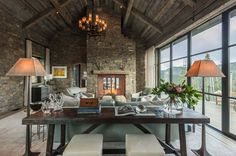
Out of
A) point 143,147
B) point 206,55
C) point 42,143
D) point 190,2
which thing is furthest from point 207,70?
point 42,143

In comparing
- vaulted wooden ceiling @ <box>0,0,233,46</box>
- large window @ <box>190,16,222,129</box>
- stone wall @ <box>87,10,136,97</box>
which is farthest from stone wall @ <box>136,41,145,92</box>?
large window @ <box>190,16,222,129</box>

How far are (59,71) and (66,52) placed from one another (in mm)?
1198

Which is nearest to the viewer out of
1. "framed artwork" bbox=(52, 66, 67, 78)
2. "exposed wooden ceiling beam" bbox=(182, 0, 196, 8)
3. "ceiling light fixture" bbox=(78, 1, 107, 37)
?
"exposed wooden ceiling beam" bbox=(182, 0, 196, 8)

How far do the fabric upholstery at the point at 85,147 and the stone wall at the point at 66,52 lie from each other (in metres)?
8.18

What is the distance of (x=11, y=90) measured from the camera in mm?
6418

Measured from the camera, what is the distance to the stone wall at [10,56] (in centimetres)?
584

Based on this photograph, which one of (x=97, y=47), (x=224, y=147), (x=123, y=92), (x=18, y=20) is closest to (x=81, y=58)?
(x=97, y=47)

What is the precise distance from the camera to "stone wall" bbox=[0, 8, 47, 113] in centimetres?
584

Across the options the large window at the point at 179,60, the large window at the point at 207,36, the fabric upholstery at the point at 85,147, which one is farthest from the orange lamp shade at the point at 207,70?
the large window at the point at 179,60

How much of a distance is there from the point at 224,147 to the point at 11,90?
6.86 metres

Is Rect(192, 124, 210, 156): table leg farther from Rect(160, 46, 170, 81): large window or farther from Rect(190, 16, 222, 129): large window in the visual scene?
Rect(160, 46, 170, 81): large window

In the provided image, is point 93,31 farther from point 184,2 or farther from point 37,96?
point 37,96

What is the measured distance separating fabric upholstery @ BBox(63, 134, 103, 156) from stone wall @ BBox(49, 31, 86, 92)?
322 inches

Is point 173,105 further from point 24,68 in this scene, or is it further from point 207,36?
point 207,36
